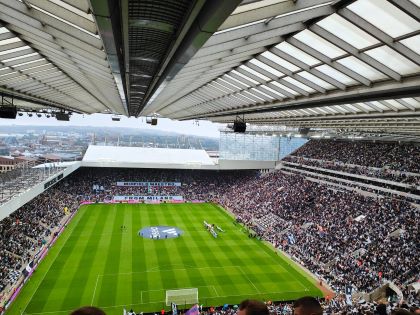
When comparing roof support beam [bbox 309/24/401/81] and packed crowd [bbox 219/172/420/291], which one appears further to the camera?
packed crowd [bbox 219/172/420/291]

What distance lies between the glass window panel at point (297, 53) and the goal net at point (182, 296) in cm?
1794

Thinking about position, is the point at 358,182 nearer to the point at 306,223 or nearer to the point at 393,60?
the point at 306,223

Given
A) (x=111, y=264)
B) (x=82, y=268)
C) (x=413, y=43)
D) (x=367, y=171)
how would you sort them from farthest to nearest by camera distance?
(x=367, y=171) → (x=111, y=264) → (x=82, y=268) → (x=413, y=43)

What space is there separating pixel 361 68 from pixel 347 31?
1679mm

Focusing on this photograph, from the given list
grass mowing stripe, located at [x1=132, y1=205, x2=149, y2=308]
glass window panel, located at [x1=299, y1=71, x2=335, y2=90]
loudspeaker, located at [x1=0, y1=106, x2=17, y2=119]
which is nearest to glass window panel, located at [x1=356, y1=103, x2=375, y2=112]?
glass window panel, located at [x1=299, y1=71, x2=335, y2=90]

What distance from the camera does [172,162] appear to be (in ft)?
201

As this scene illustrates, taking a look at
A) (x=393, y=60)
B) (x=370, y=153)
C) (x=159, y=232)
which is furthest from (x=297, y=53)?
(x=370, y=153)

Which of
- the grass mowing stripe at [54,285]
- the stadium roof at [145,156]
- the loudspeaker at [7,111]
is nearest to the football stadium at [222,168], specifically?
the grass mowing stripe at [54,285]

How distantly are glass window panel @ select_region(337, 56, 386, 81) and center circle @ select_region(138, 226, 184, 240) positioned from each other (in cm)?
3040

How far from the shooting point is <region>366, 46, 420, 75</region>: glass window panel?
22.4ft

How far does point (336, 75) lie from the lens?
884 centimetres

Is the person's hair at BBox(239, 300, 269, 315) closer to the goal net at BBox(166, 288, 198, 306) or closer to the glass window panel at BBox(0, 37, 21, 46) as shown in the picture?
the glass window panel at BBox(0, 37, 21, 46)

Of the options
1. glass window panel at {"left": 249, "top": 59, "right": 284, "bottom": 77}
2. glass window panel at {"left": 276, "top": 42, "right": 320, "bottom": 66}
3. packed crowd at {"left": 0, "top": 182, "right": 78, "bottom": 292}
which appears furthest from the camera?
packed crowd at {"left": 0, "top": 182, "right": 78, "bottom": 292}

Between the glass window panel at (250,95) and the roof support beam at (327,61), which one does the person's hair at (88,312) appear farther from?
the glass window panel at (250,95)
